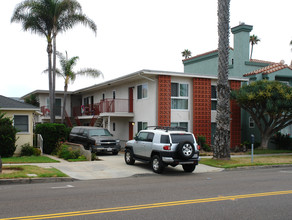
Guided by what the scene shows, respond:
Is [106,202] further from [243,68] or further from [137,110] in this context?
[243,68]

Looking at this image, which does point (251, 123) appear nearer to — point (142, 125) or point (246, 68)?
point (246, 68)

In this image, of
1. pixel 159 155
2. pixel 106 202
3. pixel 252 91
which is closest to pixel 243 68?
pixel 252 91

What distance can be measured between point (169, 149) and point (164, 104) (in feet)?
29.1

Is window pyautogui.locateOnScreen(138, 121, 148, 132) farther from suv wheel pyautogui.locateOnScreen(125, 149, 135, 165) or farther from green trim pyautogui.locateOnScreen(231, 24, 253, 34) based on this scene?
green trim pyautogui.locateOnScreen(231, 24, 253, 34)

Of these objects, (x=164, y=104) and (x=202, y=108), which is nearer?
(x=164, y=104)

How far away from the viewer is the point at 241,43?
89.0 ft

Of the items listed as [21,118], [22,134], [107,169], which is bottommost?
[107,169]

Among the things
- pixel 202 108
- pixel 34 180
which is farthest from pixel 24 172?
pixel 202 108

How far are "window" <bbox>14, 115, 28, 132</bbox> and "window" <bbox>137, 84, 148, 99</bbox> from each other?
7970mm

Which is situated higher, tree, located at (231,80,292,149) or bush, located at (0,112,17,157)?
tree, located at (231,80,292,149)

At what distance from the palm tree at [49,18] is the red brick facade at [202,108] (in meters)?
11.5

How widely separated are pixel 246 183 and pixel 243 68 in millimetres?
18105

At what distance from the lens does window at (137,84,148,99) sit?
2303cm

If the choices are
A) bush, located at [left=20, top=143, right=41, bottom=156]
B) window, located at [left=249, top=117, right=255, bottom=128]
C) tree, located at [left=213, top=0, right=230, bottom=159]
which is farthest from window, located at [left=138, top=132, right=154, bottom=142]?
window, located at [left=249, top=117, right=255, bottom=128]
